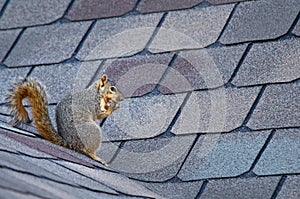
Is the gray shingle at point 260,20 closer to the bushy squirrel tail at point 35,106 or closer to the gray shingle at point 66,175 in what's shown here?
the bushy squirrel tail at point 35,106

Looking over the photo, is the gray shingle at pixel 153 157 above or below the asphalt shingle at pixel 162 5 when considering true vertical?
below

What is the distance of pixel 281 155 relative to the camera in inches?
134

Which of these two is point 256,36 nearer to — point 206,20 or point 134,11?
point 206,20

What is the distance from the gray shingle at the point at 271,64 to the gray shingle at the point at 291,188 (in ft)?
1.27

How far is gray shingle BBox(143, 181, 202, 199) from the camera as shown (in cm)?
333

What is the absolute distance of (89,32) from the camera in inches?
153

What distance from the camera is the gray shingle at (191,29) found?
372cm

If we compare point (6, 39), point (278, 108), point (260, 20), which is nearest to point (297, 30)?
point (260, 20)

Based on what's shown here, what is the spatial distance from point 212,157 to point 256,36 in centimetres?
46

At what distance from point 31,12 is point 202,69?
717 mm

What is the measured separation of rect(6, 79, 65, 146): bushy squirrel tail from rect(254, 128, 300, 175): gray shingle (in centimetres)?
61

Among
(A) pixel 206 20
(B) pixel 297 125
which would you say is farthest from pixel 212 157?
(A) pixel 206 20

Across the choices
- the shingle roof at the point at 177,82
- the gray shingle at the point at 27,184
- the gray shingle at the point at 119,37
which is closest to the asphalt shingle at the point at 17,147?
the shingle roof at the point at 177,82

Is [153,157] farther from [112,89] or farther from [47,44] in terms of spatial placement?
[47,44]
